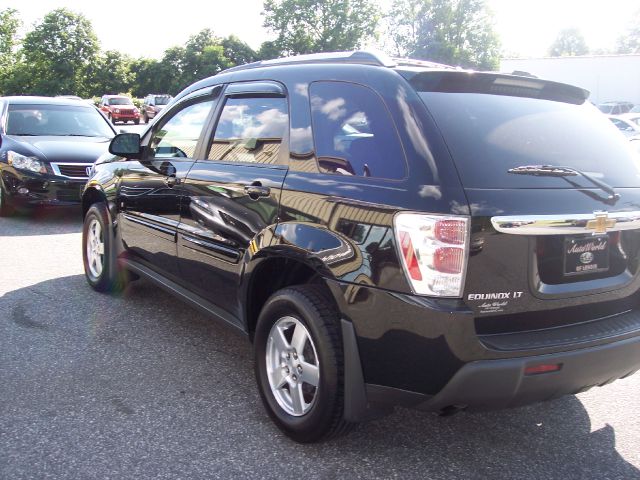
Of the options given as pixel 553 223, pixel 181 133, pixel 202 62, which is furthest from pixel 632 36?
pixel 553 223

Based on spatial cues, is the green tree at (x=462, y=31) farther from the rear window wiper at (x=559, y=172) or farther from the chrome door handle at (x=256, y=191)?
the rear window wiper at (x=559, y=172)

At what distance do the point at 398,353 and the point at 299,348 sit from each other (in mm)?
624

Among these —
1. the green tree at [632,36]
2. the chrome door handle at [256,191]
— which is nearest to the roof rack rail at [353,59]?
the chrome door handle at [256,191]

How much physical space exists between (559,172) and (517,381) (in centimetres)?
90

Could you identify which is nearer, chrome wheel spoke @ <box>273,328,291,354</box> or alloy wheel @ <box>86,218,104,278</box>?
chrome wheel spoke @ <box>273,328,291,354</box>

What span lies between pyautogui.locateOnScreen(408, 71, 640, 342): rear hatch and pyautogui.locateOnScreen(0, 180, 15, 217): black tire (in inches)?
312

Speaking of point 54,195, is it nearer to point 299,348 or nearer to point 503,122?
point 299,348

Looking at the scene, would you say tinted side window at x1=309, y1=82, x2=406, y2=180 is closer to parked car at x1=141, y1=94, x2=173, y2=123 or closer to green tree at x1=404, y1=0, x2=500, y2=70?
parked car at x1=141, y1=94, x2=173, y2=123

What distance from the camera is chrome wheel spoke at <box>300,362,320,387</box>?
2.87 meters

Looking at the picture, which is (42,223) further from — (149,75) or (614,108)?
(149,75)

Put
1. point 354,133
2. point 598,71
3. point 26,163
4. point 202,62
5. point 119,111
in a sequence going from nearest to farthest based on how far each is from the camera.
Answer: point 354,133, point 26,163, point 598,71, point 119,111, point 202,62

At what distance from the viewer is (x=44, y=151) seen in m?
8.80

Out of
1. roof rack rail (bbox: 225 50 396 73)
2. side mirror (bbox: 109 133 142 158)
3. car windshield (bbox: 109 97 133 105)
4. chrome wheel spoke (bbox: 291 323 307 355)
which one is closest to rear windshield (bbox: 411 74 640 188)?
roof rack rail (bbox: 225 50 396 73)

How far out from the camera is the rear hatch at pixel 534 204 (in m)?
2.45
